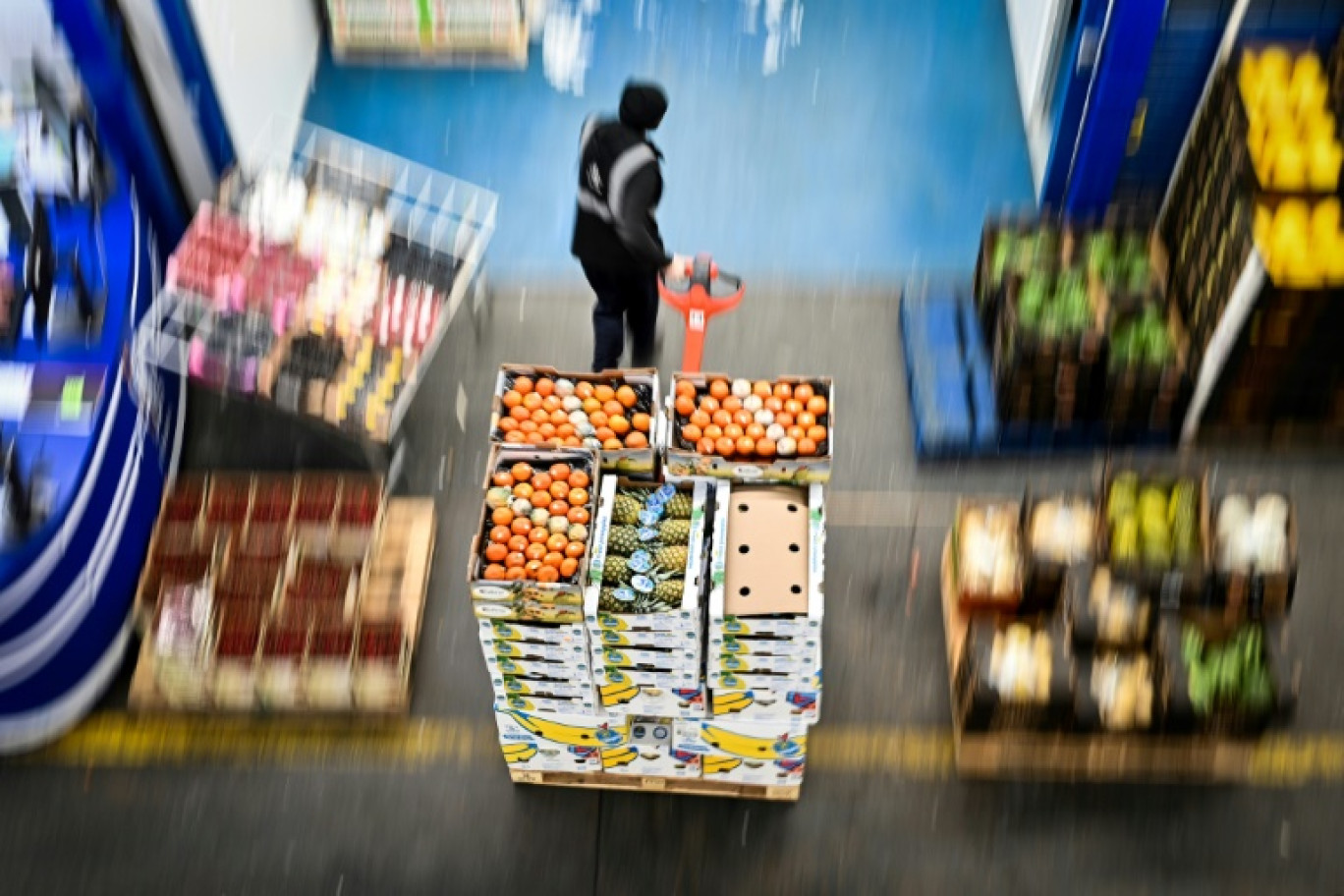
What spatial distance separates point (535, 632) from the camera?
16.4ft

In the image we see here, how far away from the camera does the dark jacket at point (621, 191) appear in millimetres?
6039

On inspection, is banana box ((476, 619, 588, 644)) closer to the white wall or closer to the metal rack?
the metal rack

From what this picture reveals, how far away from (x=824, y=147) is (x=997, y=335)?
7.35ft

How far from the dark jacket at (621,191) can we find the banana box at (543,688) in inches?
85.9

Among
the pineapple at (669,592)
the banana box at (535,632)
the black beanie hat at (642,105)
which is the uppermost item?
the black beanie hat at (642,105)

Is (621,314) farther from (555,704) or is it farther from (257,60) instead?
(257,60)

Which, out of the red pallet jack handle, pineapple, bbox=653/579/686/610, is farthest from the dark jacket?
pineapple, bbox=653/579/686/610

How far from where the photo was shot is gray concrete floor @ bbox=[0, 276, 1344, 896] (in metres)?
5.67

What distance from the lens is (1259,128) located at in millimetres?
6242

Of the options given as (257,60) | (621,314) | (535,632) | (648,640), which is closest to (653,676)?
(648,640)

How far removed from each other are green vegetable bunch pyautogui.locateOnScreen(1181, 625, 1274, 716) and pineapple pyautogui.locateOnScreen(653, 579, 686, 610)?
2.32 m

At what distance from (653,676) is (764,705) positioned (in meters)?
0.49

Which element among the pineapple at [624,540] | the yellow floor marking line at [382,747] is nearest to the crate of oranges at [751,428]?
the pineapple at [624,540]

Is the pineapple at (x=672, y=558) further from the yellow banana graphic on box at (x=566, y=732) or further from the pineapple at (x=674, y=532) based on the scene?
the yellow banana graphic on box at (x=566, y=732)
